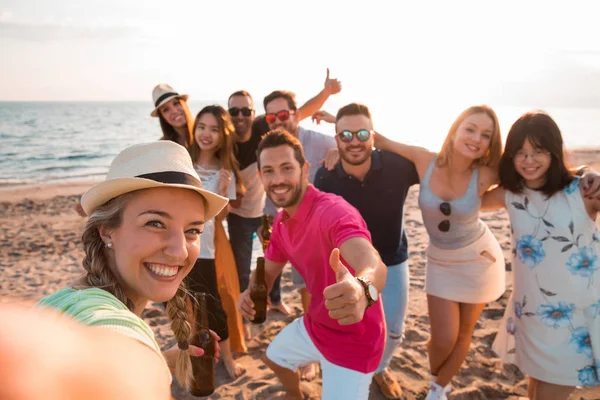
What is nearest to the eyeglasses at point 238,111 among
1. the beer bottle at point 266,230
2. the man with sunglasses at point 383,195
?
the beer bottle at point 266,230

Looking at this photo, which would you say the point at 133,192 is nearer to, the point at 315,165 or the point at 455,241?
the point at 455,241

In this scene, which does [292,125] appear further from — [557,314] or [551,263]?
[557,314]

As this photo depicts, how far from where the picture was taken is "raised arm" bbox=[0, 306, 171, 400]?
77cm

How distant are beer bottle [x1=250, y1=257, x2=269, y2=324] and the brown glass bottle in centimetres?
47

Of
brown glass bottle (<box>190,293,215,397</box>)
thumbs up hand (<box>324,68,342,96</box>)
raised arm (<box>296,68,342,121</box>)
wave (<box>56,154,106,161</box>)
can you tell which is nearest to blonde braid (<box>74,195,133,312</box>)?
brown glass bottle (<box>190,293,215,397</box>)

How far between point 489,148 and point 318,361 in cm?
251

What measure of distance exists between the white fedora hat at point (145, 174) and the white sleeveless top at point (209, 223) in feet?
6.99

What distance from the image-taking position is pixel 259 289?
351cm

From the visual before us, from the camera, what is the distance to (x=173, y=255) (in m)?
1.77

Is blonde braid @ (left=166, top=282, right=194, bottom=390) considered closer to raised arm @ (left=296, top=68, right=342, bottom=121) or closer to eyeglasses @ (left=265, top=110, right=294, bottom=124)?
eyeglasses @ (left=265, top=110, right=294, bottom=124)

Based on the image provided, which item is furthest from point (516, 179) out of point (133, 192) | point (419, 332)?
point (133, 192)

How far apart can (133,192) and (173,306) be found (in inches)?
33.9

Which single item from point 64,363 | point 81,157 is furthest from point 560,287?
point 81,157

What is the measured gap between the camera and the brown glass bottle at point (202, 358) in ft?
9.46
